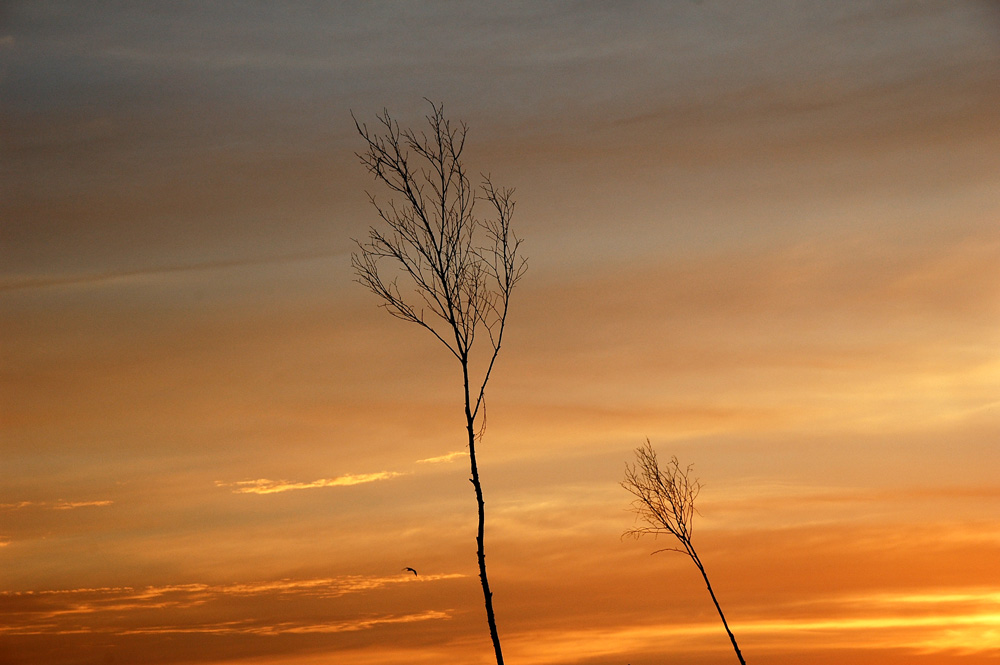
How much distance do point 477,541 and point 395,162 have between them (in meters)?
5.89

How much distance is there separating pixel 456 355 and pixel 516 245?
6.76 ft

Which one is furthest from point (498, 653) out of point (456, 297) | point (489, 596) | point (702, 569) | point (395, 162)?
point (702, 569)

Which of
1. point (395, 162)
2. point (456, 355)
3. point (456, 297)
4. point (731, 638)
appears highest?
point (395, 162)

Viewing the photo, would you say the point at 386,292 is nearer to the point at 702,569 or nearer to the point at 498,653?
the point at 498,653

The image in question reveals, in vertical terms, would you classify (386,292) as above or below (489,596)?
above

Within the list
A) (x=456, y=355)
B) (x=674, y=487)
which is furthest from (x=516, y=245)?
(x=674, y=487)

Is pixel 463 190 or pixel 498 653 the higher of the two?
pixel 463 190

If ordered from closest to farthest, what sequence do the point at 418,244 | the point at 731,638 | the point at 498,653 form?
the point at 498,653 < the point at 418,244 < the point at 731,638

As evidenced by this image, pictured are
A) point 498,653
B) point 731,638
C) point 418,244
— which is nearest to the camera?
point 498,653

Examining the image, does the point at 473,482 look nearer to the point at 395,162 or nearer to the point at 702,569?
the point at 395,162

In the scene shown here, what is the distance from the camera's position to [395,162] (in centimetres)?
1348

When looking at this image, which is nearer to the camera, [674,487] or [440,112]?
[440,112]

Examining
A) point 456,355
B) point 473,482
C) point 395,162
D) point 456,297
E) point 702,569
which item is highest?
point 395,162

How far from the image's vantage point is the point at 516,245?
13836 mm
